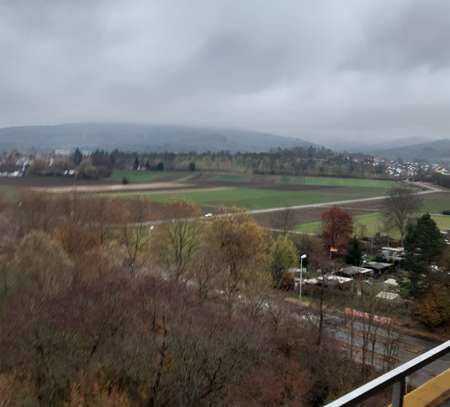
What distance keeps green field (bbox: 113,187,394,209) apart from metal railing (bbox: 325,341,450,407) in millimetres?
41766

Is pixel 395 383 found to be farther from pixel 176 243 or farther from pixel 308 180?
pixel 308 180

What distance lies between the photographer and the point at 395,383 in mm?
2043

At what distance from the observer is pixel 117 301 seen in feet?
40.3

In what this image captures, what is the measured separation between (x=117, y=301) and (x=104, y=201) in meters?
14.9

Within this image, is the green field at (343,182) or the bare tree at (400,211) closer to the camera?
the bare tree at (400,211)

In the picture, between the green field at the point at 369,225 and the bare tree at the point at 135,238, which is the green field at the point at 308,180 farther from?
the bare tree at the point at 135,238

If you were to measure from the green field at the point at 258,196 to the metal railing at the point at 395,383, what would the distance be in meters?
41.8

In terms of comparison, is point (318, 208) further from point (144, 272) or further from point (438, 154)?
point (438, 154)

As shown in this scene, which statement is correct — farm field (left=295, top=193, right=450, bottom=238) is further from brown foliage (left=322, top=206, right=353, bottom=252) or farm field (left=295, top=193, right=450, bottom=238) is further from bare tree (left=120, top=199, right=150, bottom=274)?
bare tree (left=120, top=199, right=150, bottom=274)

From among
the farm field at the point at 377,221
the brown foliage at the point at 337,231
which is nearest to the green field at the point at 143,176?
the farm field at the point at 377,221

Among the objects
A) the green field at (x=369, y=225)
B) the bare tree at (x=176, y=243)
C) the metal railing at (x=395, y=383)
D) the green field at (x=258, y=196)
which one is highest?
the metal railing at (x=395, y=383)

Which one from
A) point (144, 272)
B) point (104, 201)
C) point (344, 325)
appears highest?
point (104, 201)

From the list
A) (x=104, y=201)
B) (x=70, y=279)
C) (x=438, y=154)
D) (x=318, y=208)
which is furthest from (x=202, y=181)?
(x=438, y=154)

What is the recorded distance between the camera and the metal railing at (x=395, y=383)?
1.75 meters
